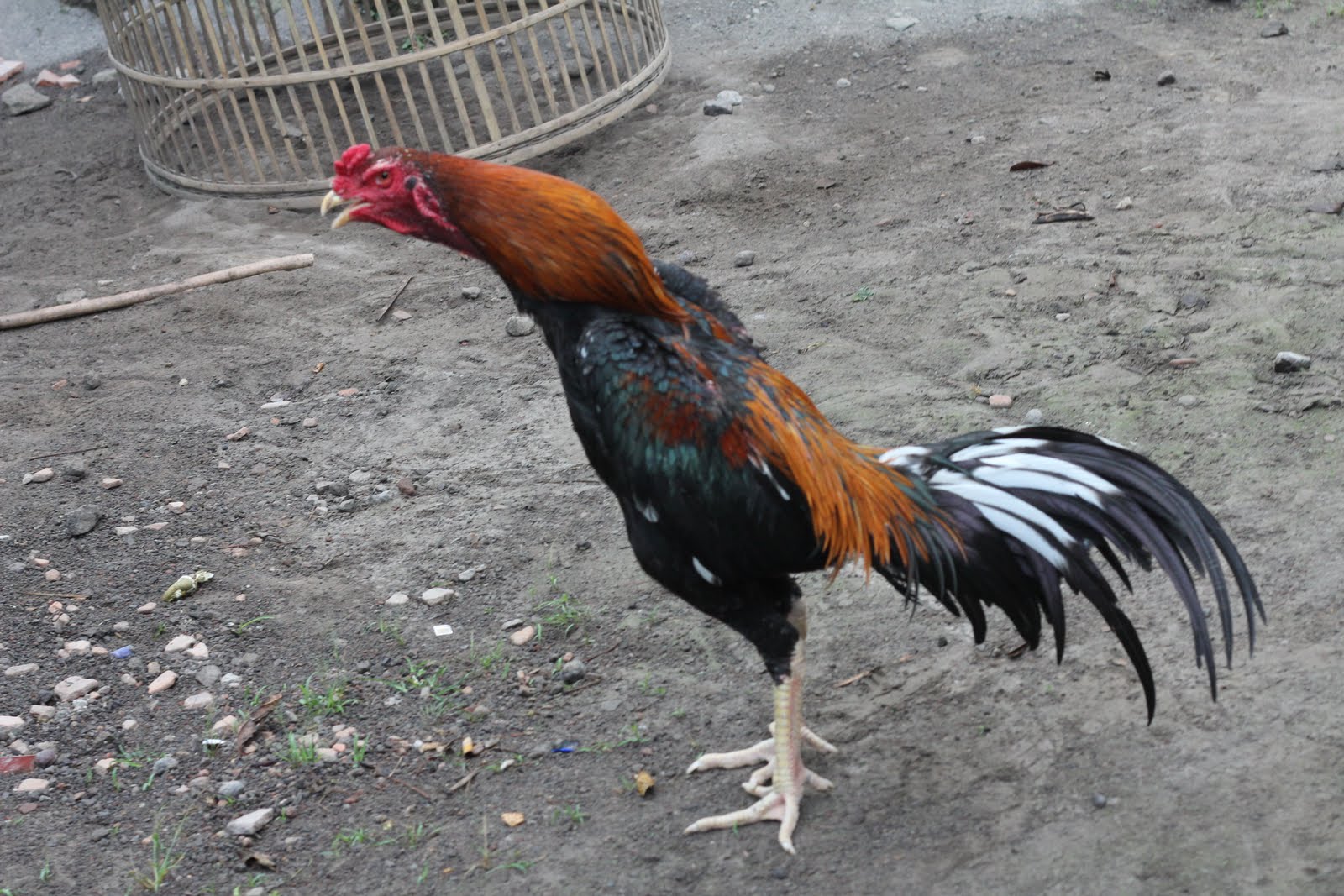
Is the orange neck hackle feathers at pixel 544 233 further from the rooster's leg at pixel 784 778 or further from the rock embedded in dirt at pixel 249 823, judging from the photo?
the rock embedded in dirt at pixel 249 823

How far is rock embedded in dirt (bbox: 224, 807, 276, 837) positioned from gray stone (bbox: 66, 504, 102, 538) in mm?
1690

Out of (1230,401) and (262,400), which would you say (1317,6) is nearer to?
(1230,401)

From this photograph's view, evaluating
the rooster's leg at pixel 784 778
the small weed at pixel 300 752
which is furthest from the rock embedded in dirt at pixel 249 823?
the rooster's leg at pixel 784 778

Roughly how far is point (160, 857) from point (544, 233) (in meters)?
1.99

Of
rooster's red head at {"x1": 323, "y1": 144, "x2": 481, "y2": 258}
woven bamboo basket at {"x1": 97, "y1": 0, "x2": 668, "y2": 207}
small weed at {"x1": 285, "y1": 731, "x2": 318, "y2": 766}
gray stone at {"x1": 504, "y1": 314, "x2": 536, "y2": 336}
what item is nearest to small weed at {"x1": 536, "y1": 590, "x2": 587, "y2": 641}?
small weed at {"x1": 285, "y1": 731, "x2": 318, "y2": 766}

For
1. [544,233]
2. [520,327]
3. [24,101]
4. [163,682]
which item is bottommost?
[163,682]

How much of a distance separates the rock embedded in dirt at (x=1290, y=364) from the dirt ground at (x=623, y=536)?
0.06m

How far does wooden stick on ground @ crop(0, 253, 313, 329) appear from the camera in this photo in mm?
6258

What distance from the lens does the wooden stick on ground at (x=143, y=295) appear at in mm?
6258

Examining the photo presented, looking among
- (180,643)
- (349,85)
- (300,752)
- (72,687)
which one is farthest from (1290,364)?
(349,85)

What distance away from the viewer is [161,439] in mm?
5227

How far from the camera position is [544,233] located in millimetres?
2762

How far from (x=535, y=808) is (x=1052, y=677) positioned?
4.97ft

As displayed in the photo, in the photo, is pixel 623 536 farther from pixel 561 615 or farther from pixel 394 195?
pixel 394 195
